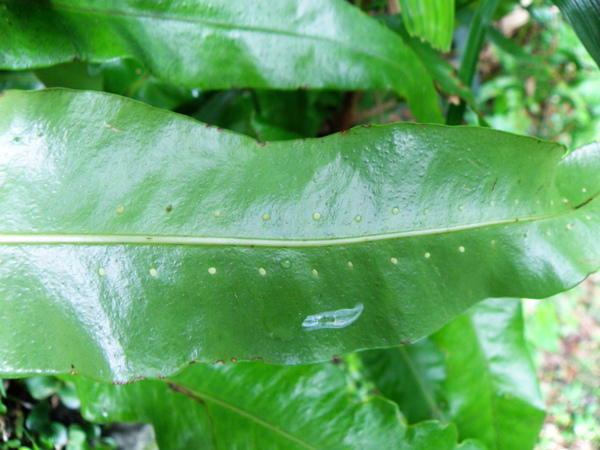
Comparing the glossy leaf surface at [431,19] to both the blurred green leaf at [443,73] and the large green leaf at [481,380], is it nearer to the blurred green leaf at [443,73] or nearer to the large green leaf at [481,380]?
the blurred green leaf at [443,73]

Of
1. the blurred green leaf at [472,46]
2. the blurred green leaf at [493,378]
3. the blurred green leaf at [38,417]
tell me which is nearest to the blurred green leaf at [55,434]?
the blurred green leaf at [38,417]

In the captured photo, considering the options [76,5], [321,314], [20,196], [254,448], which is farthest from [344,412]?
[76,5]

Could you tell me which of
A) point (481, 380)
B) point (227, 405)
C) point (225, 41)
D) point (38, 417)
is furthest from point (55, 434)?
point (481, 380)

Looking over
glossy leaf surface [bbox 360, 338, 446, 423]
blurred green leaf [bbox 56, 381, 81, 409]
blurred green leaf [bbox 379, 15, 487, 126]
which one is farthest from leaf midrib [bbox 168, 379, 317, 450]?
blurred green leaf [bbox 379, 15, 487, 126]

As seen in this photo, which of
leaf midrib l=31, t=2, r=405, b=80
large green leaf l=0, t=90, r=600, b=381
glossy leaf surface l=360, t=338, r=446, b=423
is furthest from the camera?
glossy leaf surface l=360, t=338, r=446, b=423

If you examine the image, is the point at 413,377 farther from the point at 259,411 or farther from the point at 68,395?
the point at 68,395

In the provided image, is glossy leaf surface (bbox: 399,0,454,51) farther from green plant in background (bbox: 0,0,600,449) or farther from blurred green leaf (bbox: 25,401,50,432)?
blurred green leaf (bbox: 25,401,50,432)
